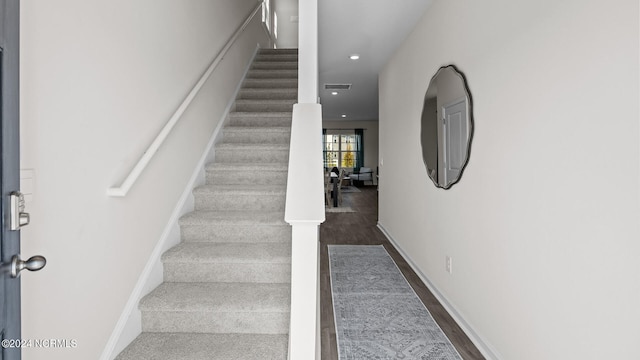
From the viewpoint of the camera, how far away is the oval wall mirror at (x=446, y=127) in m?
2.26

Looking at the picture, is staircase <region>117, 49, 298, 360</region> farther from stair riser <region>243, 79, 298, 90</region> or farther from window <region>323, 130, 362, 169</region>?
window <region>323, 130, 362, 169</region>

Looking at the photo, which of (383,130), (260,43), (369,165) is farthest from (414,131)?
(369,165)

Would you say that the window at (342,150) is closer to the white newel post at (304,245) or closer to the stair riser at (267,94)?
the stair riser at (267,94)

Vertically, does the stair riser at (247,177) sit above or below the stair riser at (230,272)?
above

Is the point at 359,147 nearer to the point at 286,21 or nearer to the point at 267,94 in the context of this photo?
the point at 286,21

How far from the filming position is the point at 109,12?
149cm

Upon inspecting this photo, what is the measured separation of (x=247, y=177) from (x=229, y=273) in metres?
0.95

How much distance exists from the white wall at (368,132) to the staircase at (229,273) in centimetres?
1028

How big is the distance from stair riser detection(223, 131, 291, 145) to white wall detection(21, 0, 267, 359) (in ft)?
2.93

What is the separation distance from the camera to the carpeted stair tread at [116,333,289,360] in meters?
1.50

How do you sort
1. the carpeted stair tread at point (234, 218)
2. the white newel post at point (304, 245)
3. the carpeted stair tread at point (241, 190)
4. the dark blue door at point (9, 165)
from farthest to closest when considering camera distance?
the carpeted stair tread at point (241, 190) → the carpeted stair tread at point (234, 218) → the white newel post at point (304, 245) → the dark blue door at point (9, 165)

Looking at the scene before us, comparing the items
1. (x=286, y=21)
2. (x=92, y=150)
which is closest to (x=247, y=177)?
(x=92, y=150)

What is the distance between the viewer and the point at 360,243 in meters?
4.45

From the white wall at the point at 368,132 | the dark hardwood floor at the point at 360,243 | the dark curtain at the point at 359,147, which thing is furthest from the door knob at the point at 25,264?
the dark curtain at the point at 359,147
